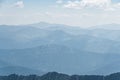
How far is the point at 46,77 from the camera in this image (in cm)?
18988

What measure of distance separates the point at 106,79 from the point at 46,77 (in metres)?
35.3

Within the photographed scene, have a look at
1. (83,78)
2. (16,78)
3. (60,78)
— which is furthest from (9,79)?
(83,78)

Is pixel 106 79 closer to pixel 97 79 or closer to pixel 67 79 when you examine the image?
pixel 97 79

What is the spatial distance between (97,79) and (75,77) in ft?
45.2

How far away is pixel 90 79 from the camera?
193375 mm

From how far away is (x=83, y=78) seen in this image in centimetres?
19375

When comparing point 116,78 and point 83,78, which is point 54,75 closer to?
point 83,78

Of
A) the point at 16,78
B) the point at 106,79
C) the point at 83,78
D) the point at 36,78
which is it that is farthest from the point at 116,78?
the point at 16,78

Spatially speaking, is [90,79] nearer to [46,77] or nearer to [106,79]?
[106,79]

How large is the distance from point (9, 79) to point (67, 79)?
3502 cm

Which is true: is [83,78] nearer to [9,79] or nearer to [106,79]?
[106,79]

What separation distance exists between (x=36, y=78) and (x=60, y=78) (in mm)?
13840

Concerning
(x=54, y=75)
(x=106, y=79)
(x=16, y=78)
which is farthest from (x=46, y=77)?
(x=106, y=79)

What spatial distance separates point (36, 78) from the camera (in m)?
190
